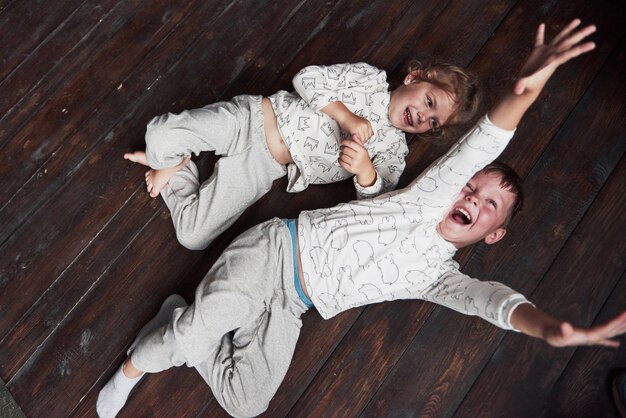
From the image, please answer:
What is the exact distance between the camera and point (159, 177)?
132 centimetres

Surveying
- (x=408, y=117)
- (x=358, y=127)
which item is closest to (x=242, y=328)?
(x=358, y=127)

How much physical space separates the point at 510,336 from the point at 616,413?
0.28 metres

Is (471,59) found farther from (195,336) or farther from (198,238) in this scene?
(195,336)

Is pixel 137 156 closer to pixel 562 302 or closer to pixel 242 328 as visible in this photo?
pixel 242 328

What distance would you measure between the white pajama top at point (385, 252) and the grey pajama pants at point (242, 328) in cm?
7

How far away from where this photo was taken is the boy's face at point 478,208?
1160 mm

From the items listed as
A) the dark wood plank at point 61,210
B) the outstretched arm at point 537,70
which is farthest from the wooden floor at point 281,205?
the outstretched arm at point 537,70

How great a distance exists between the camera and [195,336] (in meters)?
1.16

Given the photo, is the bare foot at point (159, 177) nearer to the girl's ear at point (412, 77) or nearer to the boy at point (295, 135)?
the boy at point (295, 135)

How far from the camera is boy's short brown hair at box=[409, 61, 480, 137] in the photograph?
1.31 m

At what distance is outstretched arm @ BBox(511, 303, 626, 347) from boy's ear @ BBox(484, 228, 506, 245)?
0.25 m

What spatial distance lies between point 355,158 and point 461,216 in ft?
0.83

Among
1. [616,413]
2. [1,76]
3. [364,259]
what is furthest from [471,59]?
[1,76]

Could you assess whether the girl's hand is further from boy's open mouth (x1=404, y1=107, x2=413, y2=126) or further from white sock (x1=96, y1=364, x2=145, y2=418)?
white sock (x1=96, y1=364, x2=145, y2=418)
